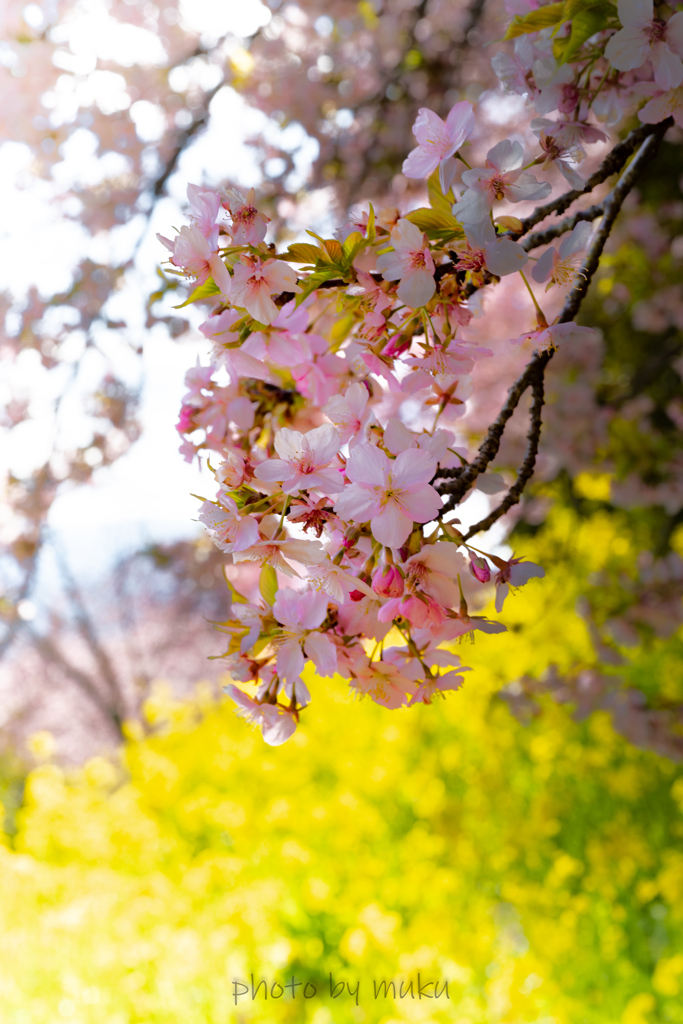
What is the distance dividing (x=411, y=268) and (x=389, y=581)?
0.24 meters

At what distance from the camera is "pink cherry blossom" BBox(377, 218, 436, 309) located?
50 cm

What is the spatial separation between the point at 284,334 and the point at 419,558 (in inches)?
9.4

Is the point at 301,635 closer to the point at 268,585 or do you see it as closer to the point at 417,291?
the point at 268,585

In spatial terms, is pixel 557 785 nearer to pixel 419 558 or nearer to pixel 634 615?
pixel 634 615

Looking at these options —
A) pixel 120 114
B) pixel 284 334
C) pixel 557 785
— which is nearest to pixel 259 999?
pixel 557 785

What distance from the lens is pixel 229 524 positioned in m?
0.47

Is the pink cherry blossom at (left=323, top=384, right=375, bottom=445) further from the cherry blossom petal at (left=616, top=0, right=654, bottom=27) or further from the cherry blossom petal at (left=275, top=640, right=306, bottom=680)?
the cherry blossom petal at (left=616, top=0, right=654, bottom=27)

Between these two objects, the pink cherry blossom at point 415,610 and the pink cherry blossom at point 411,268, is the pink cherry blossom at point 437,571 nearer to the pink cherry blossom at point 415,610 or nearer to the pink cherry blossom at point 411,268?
the pink cherry blossom at point 415,610

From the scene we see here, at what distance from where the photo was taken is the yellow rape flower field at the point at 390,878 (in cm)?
197

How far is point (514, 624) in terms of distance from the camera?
2137mm

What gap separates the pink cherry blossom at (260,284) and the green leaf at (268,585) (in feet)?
0.62

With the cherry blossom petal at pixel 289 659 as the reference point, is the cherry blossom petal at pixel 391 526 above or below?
above

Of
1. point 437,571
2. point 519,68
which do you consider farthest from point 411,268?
point 519,68

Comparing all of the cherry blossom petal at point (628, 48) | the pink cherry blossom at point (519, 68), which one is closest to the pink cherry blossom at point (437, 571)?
the cherry blossom petal at point (628, 48)
